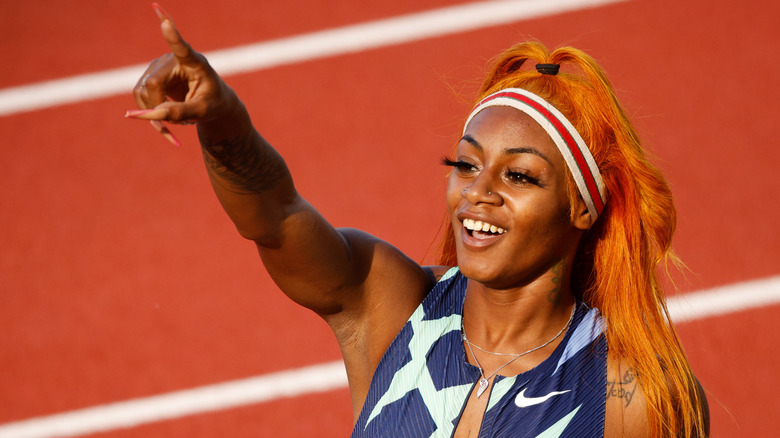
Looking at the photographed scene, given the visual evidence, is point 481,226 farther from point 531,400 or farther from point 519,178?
point 531,400

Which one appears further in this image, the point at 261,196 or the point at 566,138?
the point at 566,138

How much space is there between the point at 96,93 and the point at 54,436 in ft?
7.32

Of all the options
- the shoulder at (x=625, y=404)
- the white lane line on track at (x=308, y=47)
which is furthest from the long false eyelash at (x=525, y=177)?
the white lane line on track at (x=308, y=47)

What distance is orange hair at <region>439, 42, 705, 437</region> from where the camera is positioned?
8.02 ft

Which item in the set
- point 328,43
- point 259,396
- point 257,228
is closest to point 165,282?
point 259,396

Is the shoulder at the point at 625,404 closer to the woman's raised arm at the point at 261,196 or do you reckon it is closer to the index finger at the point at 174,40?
the woman's raised arm at the point at 261,196

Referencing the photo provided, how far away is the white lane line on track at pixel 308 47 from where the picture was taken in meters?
5.89

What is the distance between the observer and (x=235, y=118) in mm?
2080

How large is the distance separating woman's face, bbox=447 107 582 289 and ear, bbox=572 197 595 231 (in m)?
0.03

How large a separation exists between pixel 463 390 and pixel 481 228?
45 cm

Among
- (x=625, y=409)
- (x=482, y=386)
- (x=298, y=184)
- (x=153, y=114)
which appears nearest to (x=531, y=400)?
(x=482, y=386)

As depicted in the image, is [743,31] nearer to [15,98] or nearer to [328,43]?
[328,43]

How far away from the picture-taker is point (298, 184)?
5.55m

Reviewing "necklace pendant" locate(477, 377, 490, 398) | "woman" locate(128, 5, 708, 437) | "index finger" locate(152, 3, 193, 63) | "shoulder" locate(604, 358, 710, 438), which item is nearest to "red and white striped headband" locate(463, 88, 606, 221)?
"woman" locate(128, 5, 708, 437)
